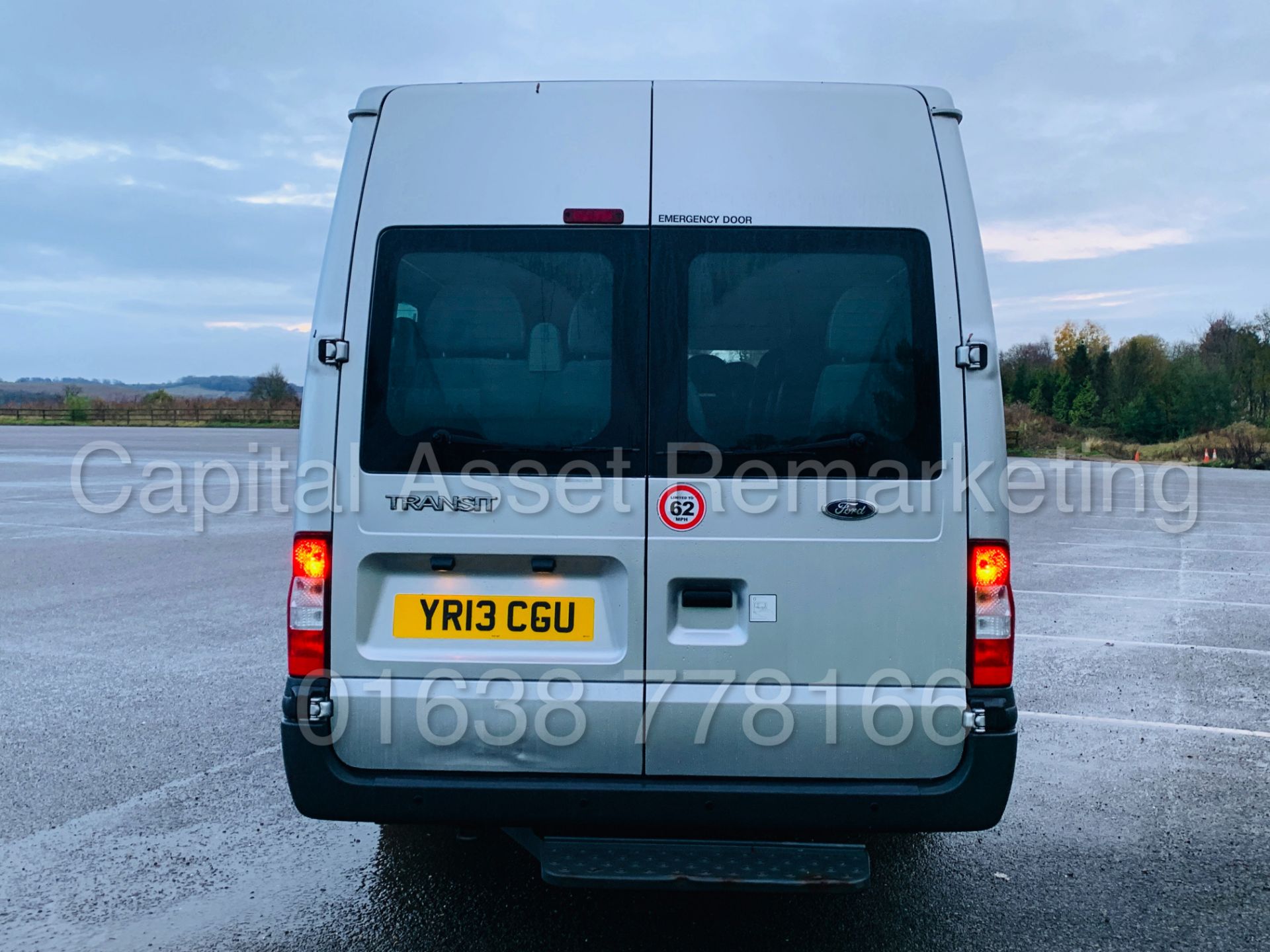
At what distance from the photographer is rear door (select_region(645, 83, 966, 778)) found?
10.7ft

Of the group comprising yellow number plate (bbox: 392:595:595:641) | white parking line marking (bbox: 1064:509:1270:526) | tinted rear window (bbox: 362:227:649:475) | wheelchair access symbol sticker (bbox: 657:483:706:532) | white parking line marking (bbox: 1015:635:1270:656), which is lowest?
white parking line marking (bbox: 1015:635:1270:656)

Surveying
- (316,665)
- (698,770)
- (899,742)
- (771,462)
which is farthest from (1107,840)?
(316,665)

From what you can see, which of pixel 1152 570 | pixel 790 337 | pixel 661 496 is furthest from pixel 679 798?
pixel 1152 570

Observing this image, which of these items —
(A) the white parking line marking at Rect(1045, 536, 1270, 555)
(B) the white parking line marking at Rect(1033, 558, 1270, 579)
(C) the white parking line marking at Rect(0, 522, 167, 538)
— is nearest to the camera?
(B) the white parking line marking at Rect(1033, 558, 1270, 579)

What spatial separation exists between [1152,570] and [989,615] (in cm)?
1026

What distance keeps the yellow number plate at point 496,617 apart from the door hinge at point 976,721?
1105 mm

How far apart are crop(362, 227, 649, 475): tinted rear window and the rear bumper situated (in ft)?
3.00

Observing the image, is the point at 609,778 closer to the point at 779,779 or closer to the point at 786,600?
the point at 779,779

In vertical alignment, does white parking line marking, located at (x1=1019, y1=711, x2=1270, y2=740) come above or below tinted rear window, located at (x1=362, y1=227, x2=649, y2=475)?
below

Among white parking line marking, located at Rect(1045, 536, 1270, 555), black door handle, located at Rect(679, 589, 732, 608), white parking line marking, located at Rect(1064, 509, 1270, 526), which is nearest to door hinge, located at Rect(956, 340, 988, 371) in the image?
black door handle, located at Rect(679, 589, 732, 608)

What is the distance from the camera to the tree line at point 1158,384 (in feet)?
210

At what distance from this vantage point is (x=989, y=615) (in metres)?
3.28

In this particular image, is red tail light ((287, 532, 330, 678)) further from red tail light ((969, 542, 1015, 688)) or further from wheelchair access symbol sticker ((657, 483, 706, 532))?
red tail light ((969, 542, 1015, 688))

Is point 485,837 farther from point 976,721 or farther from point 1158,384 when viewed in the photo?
point 1158,384
